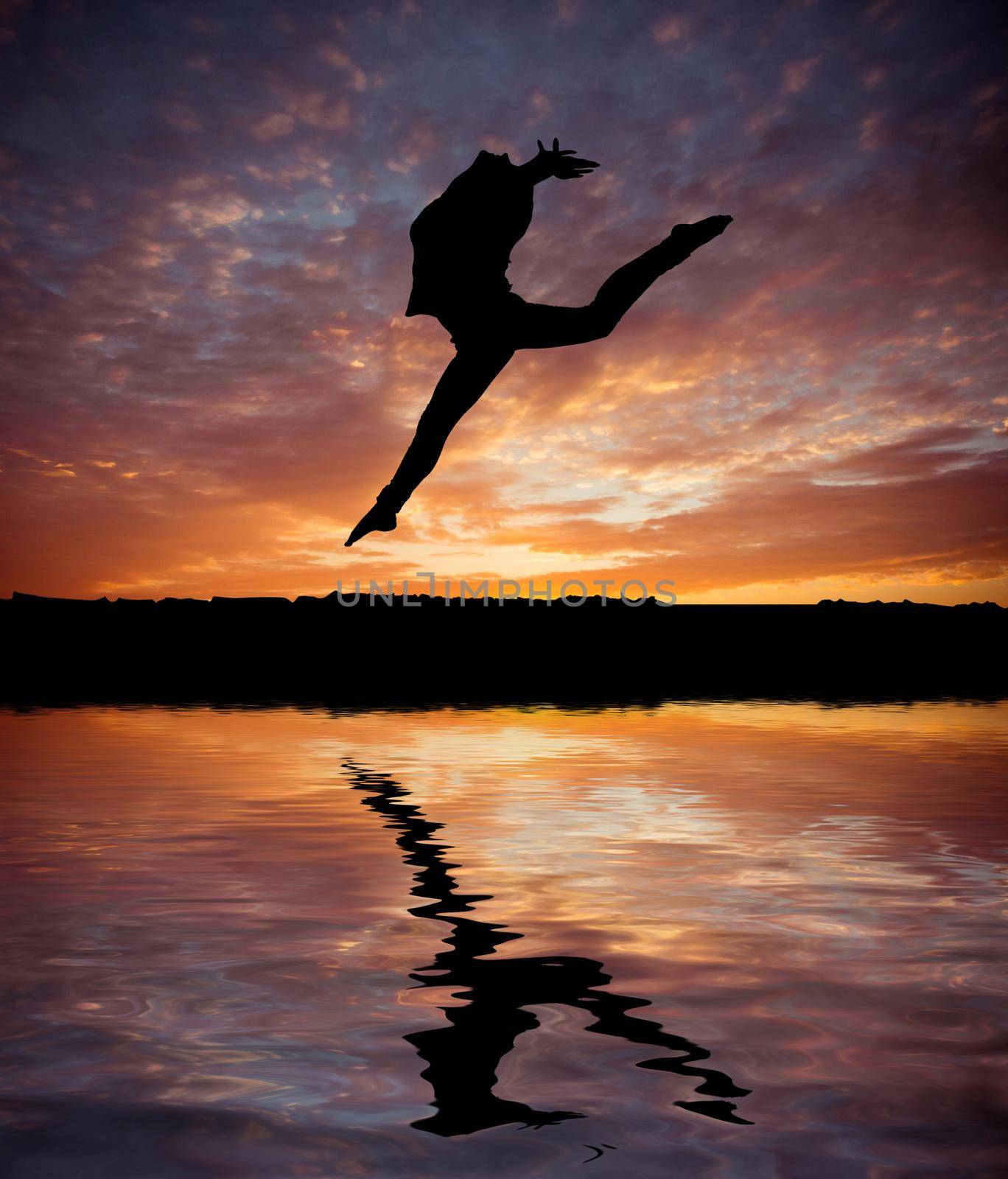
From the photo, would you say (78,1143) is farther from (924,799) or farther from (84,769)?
(84,769)

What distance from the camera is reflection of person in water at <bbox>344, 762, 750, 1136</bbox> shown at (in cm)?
297

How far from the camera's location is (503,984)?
13.2 feet

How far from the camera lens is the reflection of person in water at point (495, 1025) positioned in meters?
2.97

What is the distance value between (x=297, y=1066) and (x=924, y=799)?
287 inches

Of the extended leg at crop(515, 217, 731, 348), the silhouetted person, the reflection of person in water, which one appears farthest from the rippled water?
the extended leg at crop(515, 217, 731, 348)

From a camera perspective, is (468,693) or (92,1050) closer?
(92,1050)

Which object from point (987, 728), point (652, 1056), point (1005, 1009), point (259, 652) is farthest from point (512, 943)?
point (259, 652)

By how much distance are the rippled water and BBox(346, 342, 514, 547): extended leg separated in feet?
8.44

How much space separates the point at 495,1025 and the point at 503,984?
43 cm

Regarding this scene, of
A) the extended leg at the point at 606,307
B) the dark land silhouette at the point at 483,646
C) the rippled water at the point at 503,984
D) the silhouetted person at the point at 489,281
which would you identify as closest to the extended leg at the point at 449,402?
the silhouetted person at the point at 489,281

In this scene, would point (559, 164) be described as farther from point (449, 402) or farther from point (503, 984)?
point (503, 984)

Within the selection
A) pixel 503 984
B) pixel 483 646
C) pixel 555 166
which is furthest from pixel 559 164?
pixel 483 646

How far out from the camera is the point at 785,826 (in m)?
7.62

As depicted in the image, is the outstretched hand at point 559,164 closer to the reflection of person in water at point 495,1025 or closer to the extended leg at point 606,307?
the extended leg at point 606,307
